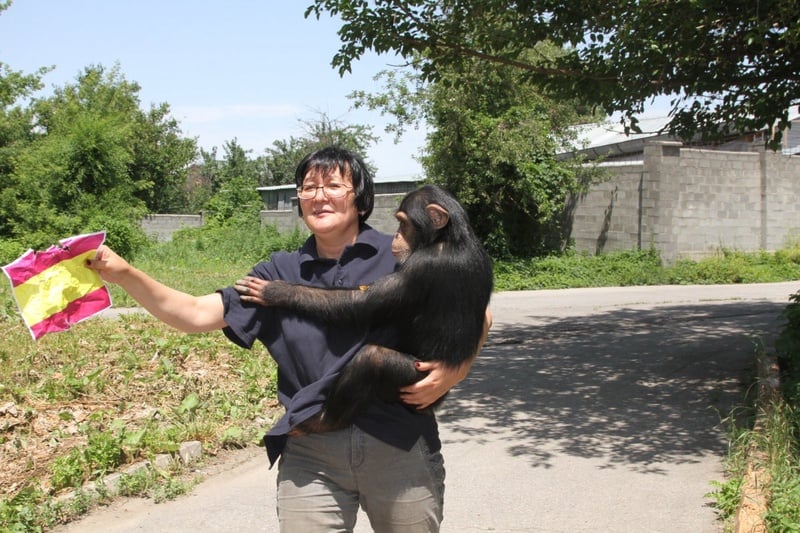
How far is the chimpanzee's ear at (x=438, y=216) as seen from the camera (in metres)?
2.81

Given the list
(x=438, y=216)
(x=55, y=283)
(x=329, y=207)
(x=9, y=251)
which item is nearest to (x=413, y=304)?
(x=438, y=216)

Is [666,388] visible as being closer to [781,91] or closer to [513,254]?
[781,91]

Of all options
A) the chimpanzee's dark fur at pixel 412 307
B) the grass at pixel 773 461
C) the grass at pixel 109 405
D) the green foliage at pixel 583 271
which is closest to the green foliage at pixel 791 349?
the grass at pixel 773 461

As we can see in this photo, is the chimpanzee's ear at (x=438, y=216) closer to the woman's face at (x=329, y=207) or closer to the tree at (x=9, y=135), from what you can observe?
the woman's face at (x=329, y=207)

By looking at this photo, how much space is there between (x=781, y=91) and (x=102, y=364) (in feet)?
22.8

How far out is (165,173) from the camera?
43.3 m

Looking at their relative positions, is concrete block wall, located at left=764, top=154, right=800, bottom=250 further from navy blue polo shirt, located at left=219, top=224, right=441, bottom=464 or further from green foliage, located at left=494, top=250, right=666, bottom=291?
navy blue polo shirt, located at left=219, top=224, right=441, bottom=464

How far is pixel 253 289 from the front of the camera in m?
2.86

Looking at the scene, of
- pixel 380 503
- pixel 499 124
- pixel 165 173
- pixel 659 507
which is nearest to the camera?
pixel 380 503

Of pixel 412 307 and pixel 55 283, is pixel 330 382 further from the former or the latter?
pixel 55 283

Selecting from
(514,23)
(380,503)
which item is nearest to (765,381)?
(514,23)

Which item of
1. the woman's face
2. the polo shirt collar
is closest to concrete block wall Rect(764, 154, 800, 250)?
the polo shirt collar

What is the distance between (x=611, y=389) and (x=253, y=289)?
638 cm

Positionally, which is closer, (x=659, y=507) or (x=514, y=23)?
(x=659, y=507)
